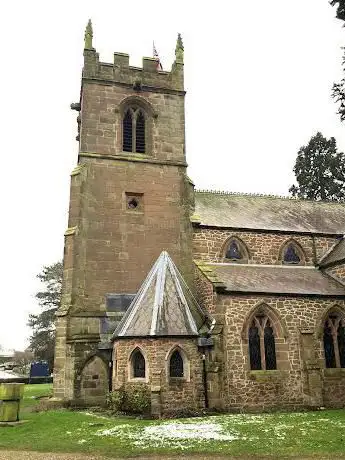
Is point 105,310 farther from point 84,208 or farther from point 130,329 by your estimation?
point 84,208

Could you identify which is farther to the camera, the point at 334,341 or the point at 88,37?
the point at 88,37

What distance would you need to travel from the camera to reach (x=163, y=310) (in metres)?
18.4

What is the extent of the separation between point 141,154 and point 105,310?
915 cm

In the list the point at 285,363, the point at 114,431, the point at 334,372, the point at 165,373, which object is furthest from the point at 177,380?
the point at 334,372

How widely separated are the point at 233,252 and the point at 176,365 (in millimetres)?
8167

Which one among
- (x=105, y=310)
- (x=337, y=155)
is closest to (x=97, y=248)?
(x=105, y=310)

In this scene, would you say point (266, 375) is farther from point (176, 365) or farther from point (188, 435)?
point (188, 435)

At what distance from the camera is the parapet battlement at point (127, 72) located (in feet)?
81.8

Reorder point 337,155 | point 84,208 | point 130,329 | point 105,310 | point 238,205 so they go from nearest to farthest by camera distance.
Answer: point 130,329 → point 105,310 → point 84,208 → point 238,205 → point 337,155

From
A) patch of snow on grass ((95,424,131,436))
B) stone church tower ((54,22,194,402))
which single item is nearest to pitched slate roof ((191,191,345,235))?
stone church tower ((54,22,194,402))

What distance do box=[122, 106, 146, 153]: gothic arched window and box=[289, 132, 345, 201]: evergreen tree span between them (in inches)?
915

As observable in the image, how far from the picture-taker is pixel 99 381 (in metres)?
19.3

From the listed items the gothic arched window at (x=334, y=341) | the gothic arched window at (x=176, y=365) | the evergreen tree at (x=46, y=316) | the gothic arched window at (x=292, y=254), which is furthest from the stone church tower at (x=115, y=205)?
the evergreen tree at (x=46, y=316)

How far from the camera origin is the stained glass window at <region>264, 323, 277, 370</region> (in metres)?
19.1
